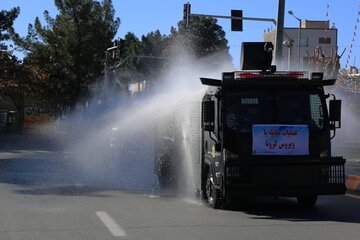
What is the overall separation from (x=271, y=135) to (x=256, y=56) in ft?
A: 6.53

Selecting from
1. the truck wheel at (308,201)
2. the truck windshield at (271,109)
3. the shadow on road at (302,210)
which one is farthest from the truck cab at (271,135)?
the truck wheel at (308,201)

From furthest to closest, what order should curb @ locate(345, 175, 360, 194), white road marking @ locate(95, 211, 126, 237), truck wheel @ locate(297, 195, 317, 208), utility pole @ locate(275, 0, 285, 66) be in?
utility pole @ locate(275, 0, 285, 66) < curb @ locate(345, 175, 360, 194) < truck wheel @ locate(297, 195, 317, 208) < white road marking @ locate(95, 211, 126, 237)

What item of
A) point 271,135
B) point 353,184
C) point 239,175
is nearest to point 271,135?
point 271,135

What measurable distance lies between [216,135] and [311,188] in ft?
5.83

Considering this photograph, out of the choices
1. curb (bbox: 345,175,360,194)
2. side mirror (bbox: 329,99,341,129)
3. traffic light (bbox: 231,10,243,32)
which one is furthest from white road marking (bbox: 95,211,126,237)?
traffic light (bbox: 231,10,243,32)

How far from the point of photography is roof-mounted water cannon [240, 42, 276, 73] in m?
10.0

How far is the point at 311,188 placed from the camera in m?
8.84

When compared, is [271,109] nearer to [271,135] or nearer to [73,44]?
[271,135]

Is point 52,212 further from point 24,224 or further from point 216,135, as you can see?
point 216,135

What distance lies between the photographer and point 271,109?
29.7 ft

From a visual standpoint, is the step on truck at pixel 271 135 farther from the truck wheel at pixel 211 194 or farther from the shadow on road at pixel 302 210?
the shadow on road at pixel 302 210

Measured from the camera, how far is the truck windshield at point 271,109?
898 cm

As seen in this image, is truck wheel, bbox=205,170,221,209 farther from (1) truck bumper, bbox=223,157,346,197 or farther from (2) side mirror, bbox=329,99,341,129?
(2) side mirror, bbox=329,99,341,129

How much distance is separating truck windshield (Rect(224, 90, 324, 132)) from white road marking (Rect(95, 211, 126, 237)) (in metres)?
2.39
